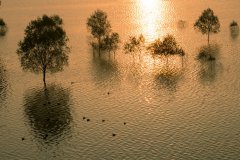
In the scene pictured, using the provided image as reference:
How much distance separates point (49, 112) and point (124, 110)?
60.1ft

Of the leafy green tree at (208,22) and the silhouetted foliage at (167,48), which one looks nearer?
the silhouetted foliage at (167,48)

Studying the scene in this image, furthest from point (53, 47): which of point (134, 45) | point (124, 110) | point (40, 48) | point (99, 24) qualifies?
point (99, 24)

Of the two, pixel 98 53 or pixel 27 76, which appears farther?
pixel 98 53

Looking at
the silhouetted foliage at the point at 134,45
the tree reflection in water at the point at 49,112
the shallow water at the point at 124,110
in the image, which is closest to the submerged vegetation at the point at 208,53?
the shallow water at the point at 124,110

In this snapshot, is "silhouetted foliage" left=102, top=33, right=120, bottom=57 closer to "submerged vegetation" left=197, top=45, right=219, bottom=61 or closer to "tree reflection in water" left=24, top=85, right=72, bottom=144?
"submerged vegetation" left=197, top=45, right=219, bottom=61

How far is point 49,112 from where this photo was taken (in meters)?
109

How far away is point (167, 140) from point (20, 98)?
4719 centimetres

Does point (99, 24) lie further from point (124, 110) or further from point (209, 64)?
point (124, 110)

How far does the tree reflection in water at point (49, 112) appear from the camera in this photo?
316ft

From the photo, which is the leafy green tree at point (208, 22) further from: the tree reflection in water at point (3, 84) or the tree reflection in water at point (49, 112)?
the tree reflection in water at point (3, 84)

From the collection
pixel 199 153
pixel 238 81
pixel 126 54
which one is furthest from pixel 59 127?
pixel 126 54

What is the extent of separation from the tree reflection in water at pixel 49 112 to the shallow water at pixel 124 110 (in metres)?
0.22

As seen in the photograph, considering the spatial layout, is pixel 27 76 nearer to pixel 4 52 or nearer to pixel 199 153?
pixel 4 52

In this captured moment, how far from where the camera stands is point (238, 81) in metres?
127
